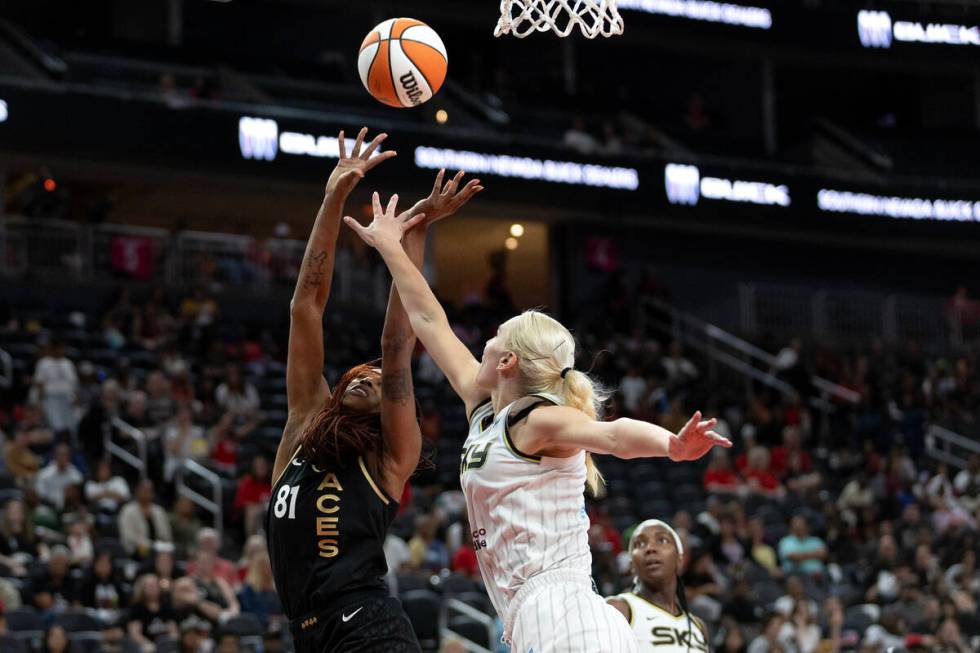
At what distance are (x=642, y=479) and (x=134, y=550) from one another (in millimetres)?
8122

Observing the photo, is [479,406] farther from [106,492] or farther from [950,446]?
[950,446]

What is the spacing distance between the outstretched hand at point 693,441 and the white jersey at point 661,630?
10.8 feet

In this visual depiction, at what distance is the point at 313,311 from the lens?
5.90 metres

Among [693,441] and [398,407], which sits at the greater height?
[398,407]

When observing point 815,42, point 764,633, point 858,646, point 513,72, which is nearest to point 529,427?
point 764,633

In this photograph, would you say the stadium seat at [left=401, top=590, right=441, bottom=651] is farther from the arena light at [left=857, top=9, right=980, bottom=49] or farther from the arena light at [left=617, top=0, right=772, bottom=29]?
the arena light at [left=857, top=9, right=980, bottom=49]

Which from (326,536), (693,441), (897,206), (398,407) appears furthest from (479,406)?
(897,206)

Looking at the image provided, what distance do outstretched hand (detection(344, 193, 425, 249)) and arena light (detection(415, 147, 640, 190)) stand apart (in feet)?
65.3

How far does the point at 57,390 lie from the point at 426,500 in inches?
181

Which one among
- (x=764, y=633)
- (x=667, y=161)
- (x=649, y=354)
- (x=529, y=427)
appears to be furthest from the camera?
(x=667, y=161)

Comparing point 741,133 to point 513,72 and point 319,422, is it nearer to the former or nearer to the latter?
point 513,72

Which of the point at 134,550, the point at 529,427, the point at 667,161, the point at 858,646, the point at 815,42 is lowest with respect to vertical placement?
the point at 858,646

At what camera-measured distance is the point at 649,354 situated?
25.8m

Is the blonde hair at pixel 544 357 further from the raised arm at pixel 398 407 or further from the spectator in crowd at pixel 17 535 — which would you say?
the spectator in crowd at pixel 17 535
